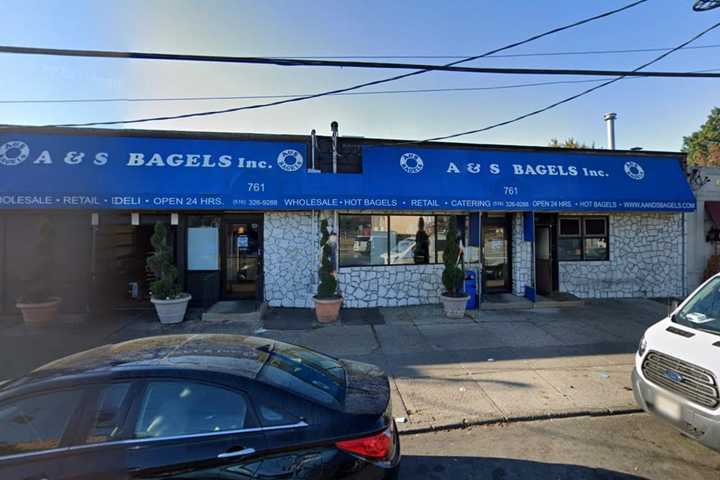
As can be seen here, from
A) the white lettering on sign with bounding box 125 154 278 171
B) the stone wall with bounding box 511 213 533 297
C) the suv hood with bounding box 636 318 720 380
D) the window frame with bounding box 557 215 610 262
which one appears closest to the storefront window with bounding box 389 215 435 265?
the stone wall with bounding box 511 213 533 297

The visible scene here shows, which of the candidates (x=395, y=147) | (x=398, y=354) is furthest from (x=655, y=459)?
(x=395, y=147)

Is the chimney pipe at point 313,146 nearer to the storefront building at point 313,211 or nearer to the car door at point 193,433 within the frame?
the storefront building at point 313,211

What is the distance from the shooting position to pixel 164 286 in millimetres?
8328

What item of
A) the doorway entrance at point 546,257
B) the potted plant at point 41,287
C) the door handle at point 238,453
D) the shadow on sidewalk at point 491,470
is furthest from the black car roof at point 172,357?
the doorway entrance at point 546,257

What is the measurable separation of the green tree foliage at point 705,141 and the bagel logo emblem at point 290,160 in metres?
52.3

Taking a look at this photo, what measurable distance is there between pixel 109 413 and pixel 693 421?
467 centimetres

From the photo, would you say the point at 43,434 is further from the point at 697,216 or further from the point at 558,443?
the point at 697,216

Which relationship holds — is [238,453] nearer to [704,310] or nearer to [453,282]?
[704,310]

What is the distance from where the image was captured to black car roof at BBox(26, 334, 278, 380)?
94.0 inches

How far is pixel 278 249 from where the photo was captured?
979cm

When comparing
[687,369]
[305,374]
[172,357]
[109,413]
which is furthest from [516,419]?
[109,413]

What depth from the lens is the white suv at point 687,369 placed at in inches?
124

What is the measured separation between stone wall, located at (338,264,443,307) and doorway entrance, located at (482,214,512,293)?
180cm

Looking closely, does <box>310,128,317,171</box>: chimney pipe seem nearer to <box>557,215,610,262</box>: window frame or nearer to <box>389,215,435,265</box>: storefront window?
<box>389,215,435,265</box>: storefront window
